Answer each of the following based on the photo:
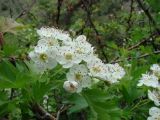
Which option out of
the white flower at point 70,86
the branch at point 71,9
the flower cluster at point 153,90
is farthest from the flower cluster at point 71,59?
the branch at point 71,9

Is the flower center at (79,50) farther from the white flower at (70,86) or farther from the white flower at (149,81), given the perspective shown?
the white flower at (149,81)

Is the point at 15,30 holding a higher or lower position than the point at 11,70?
higher

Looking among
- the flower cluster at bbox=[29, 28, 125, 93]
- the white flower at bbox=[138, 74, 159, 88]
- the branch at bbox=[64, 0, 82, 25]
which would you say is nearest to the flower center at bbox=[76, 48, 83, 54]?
the flower cluster at bbox=[29, 28, 125, 93]

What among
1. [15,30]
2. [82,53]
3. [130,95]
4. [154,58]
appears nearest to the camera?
[82,53]

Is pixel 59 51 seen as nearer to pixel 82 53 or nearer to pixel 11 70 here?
pixel 82 53

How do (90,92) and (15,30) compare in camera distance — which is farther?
(15,30)

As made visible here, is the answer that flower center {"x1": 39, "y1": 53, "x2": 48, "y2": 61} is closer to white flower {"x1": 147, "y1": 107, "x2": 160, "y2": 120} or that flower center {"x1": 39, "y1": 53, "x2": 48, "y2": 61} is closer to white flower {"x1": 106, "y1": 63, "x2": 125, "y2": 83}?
white flower {"x1": 106, "y1": 63, "x2": 125, "y2": 83}

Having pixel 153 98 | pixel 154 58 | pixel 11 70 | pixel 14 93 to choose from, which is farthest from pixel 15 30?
pixel 154 58
